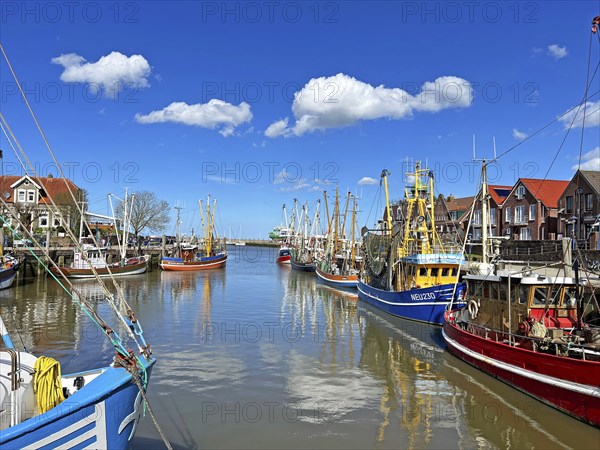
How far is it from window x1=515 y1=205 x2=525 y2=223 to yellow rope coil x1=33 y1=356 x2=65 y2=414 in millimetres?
55075

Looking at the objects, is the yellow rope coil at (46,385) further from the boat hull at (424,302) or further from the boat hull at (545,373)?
the boat hull at (424,302)

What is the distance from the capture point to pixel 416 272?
26219 millimetres

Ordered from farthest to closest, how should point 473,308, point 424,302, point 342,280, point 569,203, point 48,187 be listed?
1. point 48,187
2. point 569,203
3. point 342,280
4. point 424,302
5. point 473,308

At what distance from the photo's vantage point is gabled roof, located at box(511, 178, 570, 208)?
1968 inches

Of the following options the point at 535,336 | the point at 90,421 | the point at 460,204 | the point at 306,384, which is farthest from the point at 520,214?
the point at 90,421

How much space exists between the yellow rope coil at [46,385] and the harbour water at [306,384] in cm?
367

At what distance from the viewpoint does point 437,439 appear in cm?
1051

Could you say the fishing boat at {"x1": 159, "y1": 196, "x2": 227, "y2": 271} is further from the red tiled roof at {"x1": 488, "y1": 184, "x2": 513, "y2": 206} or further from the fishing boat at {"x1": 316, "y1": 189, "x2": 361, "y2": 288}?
the red tiled roof at {"x1": 488, "y1": 184, "x2": 513, "y2": 206}

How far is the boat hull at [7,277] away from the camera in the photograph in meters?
34.1

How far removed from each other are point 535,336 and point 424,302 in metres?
11.5

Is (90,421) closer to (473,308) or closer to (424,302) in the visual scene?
(473,308)

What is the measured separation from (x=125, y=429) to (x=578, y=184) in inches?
1830

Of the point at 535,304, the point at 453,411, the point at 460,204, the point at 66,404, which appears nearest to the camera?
the point at 66,404

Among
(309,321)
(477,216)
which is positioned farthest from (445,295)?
(477,216)
